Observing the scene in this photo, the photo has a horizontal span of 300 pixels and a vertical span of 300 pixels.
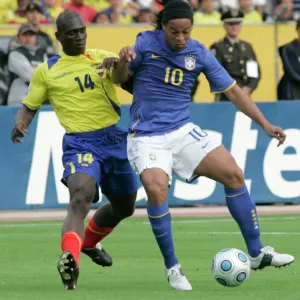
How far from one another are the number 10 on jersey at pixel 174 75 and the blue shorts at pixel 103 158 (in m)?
0.84

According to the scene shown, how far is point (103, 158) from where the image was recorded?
10.2 meters

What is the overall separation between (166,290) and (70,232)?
963 mm

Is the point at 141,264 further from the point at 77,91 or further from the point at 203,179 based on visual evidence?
Answer: the point at 203,179

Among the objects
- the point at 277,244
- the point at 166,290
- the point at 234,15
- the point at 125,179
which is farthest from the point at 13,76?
the point at 166,290

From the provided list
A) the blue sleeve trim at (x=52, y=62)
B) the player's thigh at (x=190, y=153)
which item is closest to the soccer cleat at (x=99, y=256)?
the player's thigh at (x=190, y=153)

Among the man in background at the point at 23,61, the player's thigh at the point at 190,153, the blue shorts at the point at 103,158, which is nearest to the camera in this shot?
the player's thigh at the point at 190,153

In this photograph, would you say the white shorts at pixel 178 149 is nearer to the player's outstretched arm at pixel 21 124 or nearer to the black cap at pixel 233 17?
the player's outstretched arm at pixel 21 124

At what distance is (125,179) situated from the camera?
34.4 feet

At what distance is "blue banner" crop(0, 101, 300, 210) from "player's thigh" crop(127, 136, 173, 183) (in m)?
7.21

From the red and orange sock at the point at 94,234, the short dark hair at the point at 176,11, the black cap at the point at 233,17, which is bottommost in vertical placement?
the red and orange sock at the point at 94,234

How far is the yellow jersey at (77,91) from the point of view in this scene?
404 inches

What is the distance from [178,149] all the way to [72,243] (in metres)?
1.15

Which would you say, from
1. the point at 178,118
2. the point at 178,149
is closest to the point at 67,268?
the point at 178,149

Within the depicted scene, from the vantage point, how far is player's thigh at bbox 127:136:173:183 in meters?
9.49
